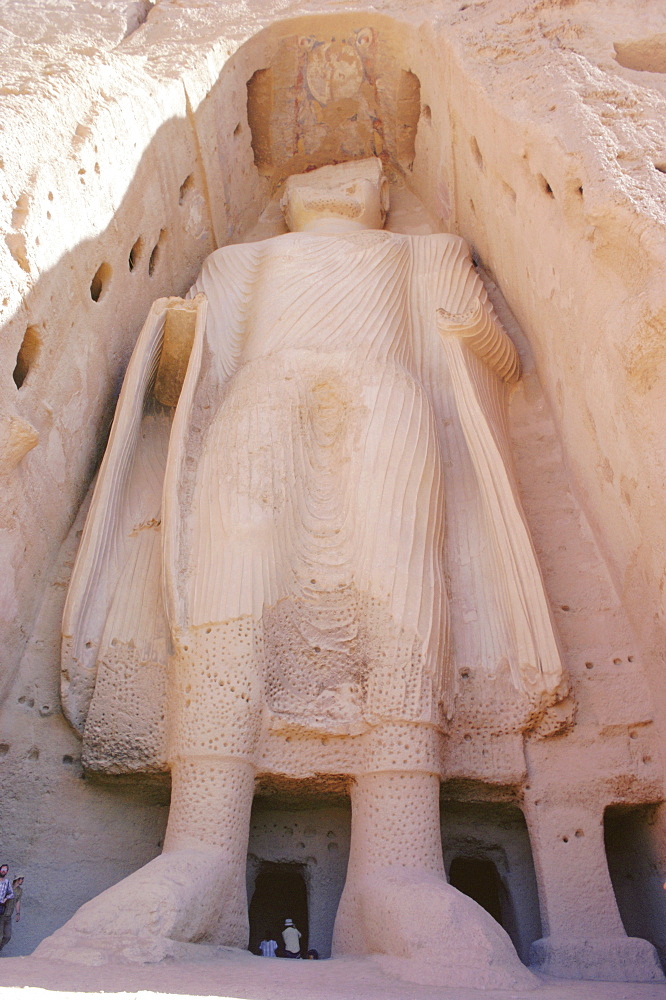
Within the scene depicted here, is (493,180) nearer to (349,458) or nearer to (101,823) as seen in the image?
(349,458)

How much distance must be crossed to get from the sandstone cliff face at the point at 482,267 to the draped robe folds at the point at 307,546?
20cm

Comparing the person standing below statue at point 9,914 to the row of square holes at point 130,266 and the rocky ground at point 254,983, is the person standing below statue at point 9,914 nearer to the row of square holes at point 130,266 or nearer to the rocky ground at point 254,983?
the rocky ground at point 254,983

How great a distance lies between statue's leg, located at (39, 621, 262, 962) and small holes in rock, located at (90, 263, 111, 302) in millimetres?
1710

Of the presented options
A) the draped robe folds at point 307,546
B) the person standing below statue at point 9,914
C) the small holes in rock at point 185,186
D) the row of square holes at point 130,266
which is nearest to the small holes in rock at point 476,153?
the draped robe folds at point 307,546

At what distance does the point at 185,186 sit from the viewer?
472 cm

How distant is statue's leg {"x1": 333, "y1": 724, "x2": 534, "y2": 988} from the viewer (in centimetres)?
223

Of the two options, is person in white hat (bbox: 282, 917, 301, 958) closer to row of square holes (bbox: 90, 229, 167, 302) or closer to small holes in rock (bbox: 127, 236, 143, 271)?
row of square holes (bbox: 90, 229, 167, 302)

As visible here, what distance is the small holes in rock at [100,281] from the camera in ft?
13.0

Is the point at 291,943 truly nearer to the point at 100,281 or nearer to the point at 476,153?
the point at 100,281

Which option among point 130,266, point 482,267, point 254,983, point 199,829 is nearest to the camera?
point 254,983

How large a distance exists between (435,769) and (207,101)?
3.66 m

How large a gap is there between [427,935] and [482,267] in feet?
11.1

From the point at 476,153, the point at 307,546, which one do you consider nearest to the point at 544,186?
the point at 476,153

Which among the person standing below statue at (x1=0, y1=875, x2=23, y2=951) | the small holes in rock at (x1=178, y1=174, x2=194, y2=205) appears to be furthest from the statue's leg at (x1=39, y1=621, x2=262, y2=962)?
the small holes in rock at (x1=178, y1=174, x2=194, y2=205)
